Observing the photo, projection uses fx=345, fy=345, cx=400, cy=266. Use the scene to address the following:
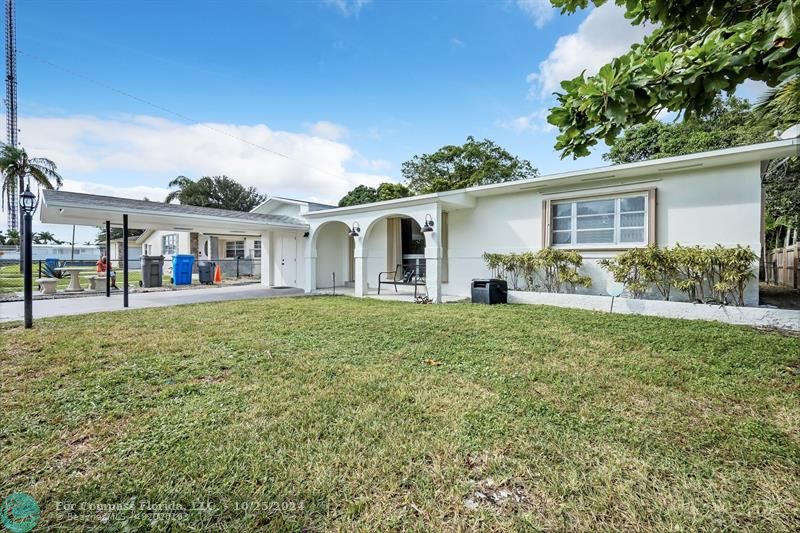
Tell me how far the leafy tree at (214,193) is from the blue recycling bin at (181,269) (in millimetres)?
22561

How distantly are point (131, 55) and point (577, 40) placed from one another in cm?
1370

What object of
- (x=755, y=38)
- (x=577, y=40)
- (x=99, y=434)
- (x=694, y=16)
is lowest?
(x=99, y=434)

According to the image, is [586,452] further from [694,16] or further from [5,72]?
[5,72]

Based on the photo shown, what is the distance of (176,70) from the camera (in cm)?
1191

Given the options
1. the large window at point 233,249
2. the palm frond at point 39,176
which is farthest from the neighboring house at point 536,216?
the palm frond at point 39,176

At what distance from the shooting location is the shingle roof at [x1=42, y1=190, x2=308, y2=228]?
8312mm

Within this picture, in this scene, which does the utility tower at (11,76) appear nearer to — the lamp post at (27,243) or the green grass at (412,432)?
the lamp post at (27,243)

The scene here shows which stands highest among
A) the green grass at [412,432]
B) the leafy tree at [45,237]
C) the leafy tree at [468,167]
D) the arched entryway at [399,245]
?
the leafy tree at [468,167]

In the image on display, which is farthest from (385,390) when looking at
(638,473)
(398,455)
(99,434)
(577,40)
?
(577,40)

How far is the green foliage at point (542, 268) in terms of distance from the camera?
863 centimetres

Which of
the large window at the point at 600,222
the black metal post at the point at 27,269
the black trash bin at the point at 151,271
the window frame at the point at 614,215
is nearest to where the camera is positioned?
the black metal post at the point at 27,269

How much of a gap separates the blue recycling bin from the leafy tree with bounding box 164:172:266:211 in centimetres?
2256

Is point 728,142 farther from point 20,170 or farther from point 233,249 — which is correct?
point 20,170

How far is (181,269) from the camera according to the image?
1599 centimetres
